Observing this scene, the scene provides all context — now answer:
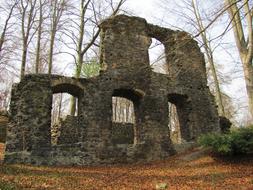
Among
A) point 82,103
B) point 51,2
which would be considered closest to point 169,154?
point 82,103

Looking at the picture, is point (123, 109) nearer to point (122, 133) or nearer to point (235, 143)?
point (122, 133)

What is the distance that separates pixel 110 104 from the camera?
12.4m

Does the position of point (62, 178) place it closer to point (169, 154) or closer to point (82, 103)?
point (82, 103)

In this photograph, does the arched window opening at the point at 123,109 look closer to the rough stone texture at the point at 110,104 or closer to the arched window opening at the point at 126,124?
the arched window opening at the point at 126,124

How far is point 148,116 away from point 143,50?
3.13 meters

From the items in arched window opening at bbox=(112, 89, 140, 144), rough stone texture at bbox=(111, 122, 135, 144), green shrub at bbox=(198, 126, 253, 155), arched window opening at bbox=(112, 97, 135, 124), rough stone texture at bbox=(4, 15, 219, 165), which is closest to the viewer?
green shrub at bbox=(198, 126, 253, 155)

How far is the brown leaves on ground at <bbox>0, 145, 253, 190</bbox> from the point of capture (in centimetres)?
721

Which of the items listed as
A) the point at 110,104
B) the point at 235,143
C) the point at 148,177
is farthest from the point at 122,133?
the point at 148,177

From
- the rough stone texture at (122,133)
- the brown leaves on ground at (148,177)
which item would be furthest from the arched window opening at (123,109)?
the brown leaves on ground at (148,177)

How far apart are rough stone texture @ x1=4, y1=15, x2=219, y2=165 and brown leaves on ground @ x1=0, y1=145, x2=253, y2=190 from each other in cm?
148

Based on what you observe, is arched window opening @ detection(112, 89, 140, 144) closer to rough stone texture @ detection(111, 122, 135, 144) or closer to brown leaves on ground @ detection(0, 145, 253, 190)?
rough stone texture @ detection(111, 122, 135, 144)

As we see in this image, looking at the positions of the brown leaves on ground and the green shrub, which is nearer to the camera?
the brown leaves on ground

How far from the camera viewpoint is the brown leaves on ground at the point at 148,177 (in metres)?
7.21

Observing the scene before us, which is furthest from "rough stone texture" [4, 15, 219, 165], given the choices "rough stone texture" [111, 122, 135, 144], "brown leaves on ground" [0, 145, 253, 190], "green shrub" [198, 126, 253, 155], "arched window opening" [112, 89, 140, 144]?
"rough stone texture" [111, 122, 135, 144]
